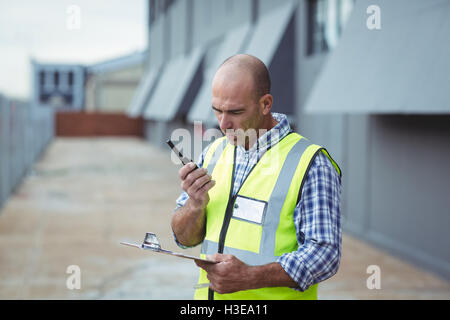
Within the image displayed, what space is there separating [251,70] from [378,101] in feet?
17.8

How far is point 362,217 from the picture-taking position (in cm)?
909

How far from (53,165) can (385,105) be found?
16.9 metres

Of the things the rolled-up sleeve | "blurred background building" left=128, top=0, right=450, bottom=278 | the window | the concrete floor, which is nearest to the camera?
the rolled-up sleeve

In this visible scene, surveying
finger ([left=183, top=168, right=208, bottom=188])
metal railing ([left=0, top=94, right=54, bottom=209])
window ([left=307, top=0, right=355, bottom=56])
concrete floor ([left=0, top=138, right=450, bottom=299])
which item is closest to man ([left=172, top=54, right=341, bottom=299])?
finger ([left=183, top=168, right=208, bottom=188])

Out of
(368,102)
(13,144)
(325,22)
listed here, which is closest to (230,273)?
(368,102)

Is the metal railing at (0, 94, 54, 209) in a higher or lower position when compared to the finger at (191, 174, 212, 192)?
lower

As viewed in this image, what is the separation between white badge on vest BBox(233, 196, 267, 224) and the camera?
2.11 m

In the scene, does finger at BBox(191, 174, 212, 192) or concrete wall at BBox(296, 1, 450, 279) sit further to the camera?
concrete wall at BBox(296, 1, 450, 279)

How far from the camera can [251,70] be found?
1.99 metres

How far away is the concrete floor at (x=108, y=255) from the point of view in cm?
643

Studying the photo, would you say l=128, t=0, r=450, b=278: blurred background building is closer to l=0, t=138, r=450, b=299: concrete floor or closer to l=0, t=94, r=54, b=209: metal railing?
l=0, t=138, r=450, b=299: concrete floor

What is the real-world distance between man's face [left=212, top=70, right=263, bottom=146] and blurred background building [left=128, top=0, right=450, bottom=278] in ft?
14.1

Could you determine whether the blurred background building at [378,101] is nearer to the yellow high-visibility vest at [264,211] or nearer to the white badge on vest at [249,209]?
the yellow high-visibility vest at [264,211]

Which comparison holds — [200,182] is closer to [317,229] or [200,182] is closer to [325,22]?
[317,229]
